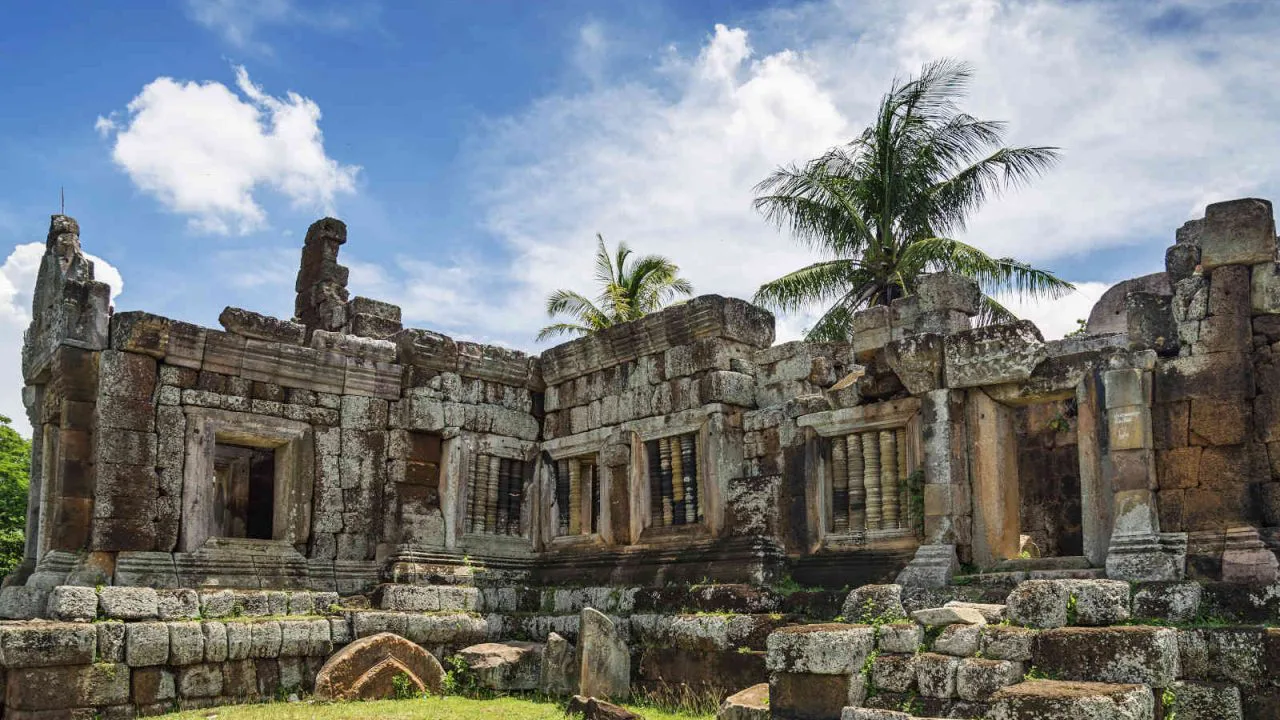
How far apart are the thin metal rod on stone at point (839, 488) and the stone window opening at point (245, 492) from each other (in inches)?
292

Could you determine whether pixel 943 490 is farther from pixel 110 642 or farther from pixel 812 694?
pixel 110 642

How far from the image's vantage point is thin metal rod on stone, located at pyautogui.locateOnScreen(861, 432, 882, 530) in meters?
11.5

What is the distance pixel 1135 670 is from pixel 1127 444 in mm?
2812

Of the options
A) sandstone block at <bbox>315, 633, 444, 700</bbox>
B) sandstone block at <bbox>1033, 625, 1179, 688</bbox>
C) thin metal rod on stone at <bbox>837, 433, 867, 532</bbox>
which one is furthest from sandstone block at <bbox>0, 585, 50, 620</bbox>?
sandstone block at <bbox>1033, 625, 1179, 688</bbox>

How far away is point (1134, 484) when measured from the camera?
9578 mm

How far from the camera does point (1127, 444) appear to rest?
968 cm

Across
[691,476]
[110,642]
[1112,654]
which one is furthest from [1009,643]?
[110,642]

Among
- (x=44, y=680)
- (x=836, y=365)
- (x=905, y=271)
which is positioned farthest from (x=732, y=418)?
(x=905, y=271)


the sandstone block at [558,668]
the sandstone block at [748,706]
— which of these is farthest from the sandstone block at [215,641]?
the sandstone block at [748,706]

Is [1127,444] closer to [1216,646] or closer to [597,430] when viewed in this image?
[1216,646]

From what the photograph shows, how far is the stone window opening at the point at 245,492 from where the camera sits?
15.4 metres

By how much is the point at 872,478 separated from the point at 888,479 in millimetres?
185

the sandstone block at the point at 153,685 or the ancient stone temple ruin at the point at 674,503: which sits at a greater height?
the ancient stone temple ruin at the point at 674,503

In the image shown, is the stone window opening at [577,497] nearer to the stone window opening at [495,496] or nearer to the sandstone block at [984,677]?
the stone window opening at [495,496]
